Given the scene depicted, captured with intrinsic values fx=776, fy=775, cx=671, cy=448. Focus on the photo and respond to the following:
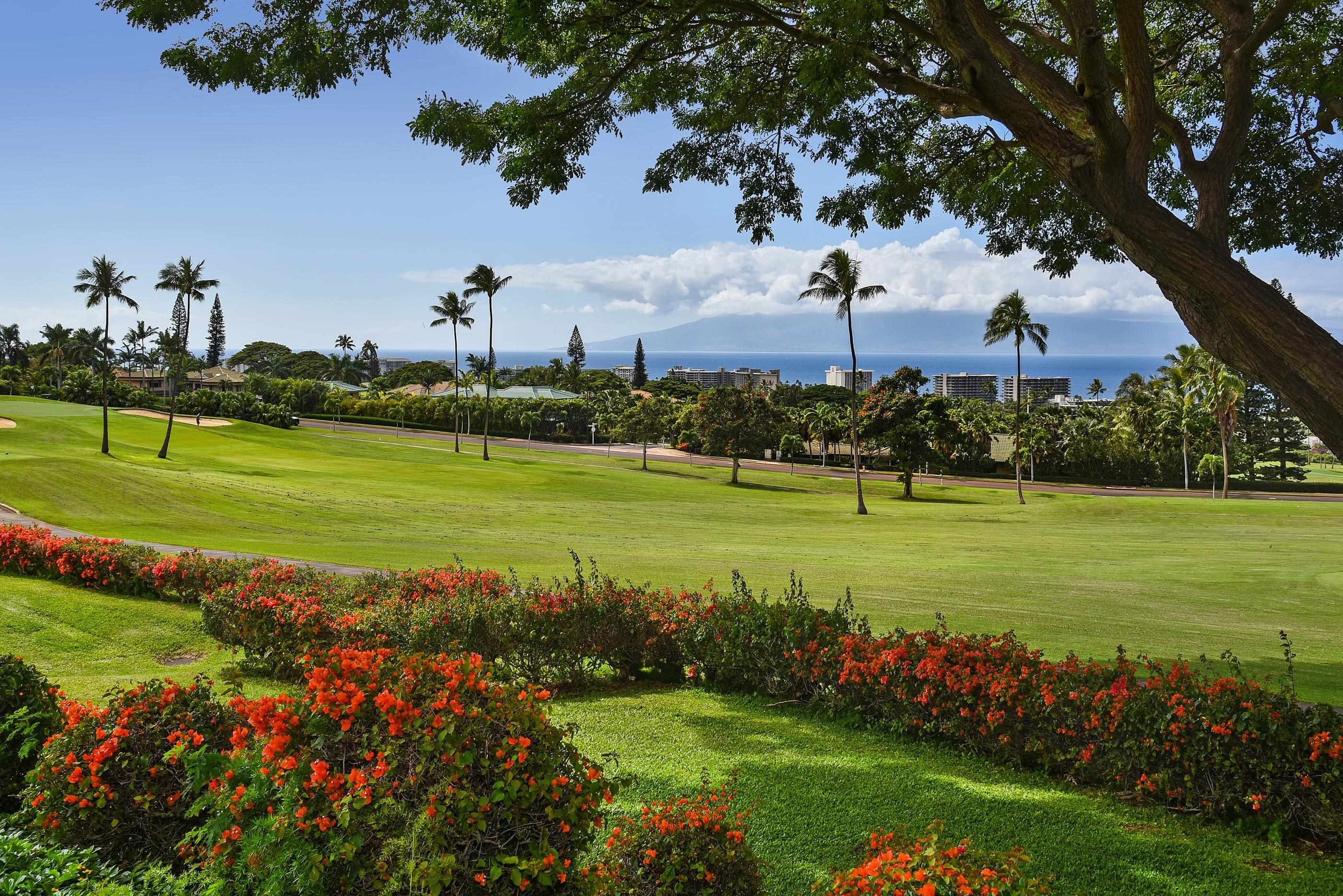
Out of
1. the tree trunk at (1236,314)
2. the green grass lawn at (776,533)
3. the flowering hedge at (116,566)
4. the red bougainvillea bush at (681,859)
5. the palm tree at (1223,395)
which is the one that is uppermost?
the palm tree at (1223,395)

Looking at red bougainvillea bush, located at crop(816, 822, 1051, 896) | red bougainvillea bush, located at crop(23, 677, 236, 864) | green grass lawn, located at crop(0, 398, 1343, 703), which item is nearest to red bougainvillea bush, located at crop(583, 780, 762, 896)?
red bougainvillea bush, located at crop(816, 822, 1051, 896)

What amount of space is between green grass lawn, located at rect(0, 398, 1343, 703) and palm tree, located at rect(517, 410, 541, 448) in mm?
27211

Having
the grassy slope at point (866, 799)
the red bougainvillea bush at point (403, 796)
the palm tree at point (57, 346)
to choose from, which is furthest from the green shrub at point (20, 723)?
the palm tree at point (57, 346)

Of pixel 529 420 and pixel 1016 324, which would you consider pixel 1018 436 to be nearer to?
pixel 1016 324

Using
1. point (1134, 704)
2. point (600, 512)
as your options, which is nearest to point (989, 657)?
point (1134, 704)

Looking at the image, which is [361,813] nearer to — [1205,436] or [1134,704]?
[1134,704]

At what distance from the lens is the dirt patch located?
1025 cm

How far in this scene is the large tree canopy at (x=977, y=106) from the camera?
16.9ft

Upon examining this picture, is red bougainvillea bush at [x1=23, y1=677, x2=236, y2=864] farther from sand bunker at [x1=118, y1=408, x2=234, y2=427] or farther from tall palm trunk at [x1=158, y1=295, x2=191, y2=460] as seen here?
sand bunker at [x1=118, y1=408, x2=234, y2=427]

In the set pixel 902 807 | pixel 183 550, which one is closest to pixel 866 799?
pixel 902 807

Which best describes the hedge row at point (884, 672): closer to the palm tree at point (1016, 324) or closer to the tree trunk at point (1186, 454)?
the palm tree at point (1016, 324)

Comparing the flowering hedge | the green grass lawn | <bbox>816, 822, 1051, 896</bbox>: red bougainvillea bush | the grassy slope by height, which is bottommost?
the green grass lawn

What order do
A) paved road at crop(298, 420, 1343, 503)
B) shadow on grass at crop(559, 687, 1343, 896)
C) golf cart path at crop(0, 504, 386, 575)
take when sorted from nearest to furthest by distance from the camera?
shadow on grass at crop(559, 687, 1343, 896) → golf cart path at crop(0, 504, 386, 575) → paved road at crop(298, 420, 1343, 503)

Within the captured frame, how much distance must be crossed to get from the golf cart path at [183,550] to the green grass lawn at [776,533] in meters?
0.70
